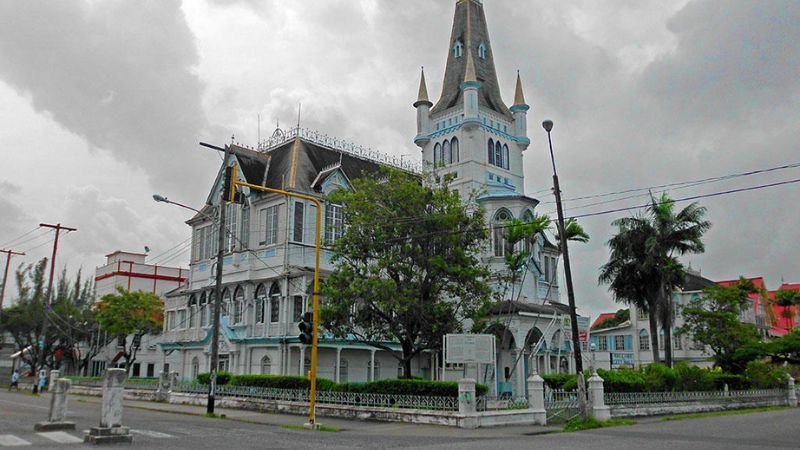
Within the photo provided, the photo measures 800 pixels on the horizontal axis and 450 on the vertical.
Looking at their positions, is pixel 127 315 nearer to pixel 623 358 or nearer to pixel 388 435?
pixel 388 435

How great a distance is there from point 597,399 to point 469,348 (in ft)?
18.7

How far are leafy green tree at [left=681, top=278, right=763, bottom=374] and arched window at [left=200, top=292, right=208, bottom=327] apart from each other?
105 ft

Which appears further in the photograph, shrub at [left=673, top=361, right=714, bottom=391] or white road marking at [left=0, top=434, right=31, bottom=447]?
shrub at [left=673, top=361, right=714, bottom=391]

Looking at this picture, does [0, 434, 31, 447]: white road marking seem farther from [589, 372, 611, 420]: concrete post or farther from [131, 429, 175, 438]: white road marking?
[589, 372, 611, 420]: concrete post

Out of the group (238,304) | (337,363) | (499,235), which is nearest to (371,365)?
(337,363)

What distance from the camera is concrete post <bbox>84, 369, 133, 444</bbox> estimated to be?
15.0m

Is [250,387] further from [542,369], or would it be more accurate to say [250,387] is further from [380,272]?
[542,369]

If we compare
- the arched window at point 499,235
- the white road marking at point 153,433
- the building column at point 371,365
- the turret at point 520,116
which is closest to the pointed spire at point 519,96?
the turret at point 520,116

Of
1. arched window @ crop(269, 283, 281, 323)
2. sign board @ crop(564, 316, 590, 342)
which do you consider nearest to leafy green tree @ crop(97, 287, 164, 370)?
arched window @ crop(269, 283, 281, 323)

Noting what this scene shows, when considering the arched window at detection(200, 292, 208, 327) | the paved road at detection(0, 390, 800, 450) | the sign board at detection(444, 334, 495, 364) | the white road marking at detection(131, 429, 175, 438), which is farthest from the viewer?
the arched window at detection(200, 292, 208, 327)

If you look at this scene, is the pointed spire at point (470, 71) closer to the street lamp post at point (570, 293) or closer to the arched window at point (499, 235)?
the arched window at point (499, 235)

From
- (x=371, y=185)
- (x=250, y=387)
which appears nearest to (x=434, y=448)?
(x=371, y=185)

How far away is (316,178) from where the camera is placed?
136 feet

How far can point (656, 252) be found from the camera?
41.2 meters
